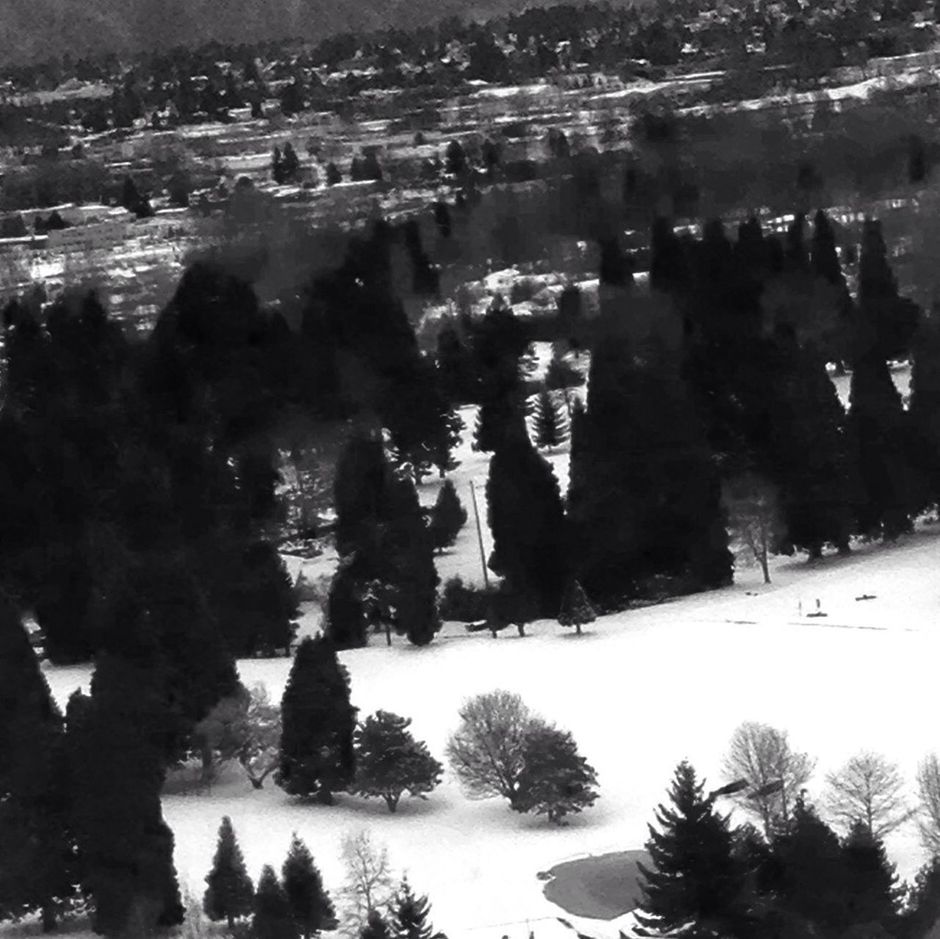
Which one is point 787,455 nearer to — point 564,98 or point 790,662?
point 790,662

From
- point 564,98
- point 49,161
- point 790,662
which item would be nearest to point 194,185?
point 49,161

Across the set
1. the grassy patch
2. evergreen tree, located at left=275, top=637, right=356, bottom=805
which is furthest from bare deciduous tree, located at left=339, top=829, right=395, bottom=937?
evergreen tree, located at left=275, top=637, right=356, bottom=805

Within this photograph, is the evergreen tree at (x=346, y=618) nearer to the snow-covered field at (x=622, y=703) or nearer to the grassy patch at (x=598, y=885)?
the snow-covered field at (x=622, y=703)

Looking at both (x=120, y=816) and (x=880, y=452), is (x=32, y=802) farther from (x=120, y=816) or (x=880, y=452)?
(x=880, y=452)

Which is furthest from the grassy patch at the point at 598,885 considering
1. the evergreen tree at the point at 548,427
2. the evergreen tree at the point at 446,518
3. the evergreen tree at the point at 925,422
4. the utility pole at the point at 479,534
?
the evergreen tree at the point at 548,427

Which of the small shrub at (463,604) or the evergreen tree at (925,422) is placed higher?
the evergreen tree at (925,422)

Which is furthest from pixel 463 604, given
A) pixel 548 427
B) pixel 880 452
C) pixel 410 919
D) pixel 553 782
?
pixel 410 919

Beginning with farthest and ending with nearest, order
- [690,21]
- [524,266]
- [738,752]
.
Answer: [690,21] → [524,266] → [738,752]

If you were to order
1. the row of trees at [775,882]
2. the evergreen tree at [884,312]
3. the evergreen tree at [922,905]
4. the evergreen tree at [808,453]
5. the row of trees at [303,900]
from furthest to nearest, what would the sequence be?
the evergreen tree at [884,312] → the evergreen tree at [808,453] → the row of trees at [303,900] → the row of trees at [775,882] → the evergreen tree at [922,905]
